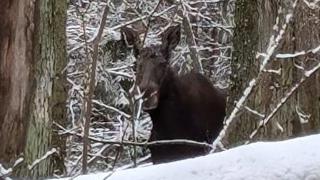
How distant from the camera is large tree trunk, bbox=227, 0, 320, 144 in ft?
22.1

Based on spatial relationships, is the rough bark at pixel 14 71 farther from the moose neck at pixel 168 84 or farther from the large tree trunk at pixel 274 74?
the moose neck at pixel 168 84

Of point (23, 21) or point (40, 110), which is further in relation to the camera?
point (40, 110)

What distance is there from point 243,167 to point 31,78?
346 cm

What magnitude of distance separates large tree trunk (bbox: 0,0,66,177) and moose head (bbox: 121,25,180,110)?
998mm

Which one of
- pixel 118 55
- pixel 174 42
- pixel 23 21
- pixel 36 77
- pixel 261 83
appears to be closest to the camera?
pixel 23 21

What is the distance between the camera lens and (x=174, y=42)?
8258 millimetres

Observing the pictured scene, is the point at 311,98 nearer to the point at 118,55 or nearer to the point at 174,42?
the point at 174,42

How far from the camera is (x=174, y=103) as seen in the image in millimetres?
8508

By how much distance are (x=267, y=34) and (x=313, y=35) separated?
15.7 inches

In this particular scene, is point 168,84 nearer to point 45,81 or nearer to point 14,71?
point 45,81

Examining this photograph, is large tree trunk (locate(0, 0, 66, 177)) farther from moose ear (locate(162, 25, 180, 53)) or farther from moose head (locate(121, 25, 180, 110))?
moose ear (locate(162, 25, 180, 53))

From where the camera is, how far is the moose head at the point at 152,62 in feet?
25.3

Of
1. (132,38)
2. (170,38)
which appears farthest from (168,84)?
(132,38)

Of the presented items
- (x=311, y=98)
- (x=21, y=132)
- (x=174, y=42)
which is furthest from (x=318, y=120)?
(x=21, y=132)
